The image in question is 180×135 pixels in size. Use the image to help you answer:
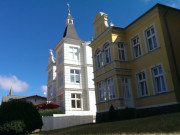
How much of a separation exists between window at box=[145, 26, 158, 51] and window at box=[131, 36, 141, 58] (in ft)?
4.39

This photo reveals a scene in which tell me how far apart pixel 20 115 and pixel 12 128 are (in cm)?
89

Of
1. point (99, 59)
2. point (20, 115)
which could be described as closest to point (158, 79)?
point (99, 59)

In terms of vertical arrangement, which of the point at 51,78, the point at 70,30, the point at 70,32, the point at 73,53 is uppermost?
the point at 70,30

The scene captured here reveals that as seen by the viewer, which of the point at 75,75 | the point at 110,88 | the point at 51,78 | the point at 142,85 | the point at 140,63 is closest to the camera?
the point at 142,85

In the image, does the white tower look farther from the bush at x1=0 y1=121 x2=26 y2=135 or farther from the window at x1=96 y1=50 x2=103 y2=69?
the bush at x1=0 y1=121 x2=26 y2=135

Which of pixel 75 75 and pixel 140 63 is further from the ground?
pixel 75 75

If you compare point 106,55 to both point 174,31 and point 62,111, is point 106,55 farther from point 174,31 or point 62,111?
point 62,111

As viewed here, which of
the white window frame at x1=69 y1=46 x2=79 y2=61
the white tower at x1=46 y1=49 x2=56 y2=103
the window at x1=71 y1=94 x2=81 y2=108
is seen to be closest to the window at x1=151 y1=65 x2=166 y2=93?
the window at x1=71 y1=94 x2=81 y2=108

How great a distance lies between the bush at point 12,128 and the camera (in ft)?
36.5

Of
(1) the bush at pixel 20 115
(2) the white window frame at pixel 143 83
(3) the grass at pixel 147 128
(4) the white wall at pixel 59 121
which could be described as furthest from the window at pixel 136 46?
(1) the bush at pixel 20 115

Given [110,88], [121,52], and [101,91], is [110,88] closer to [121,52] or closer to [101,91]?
[101,91]

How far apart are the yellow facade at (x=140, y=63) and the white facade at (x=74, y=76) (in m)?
7.35

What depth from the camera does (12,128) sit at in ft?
36.6

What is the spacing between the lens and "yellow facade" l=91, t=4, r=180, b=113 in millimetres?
15516
